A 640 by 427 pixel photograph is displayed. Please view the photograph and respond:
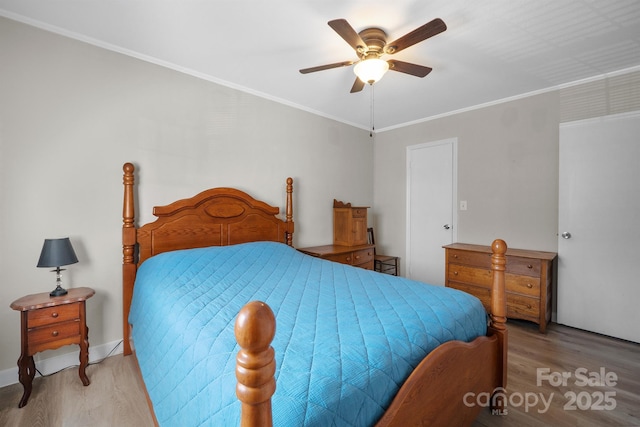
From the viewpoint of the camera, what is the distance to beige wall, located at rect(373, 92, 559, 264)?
117 inches

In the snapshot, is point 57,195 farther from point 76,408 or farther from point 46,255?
point 76,408

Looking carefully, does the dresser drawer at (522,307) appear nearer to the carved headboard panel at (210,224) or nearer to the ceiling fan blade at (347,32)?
the carved headboard panel at (210,224)

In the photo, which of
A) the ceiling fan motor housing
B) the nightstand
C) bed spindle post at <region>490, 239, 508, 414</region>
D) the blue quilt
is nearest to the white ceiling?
the ceiling fan motor housing

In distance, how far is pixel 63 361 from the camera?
205cm

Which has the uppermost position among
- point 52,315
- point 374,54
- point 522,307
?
point 374,54

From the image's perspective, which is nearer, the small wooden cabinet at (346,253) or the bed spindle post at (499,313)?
the bed spindle post at (499,313)

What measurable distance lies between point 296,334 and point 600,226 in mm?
3044

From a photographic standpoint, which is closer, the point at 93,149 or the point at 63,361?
the point at 63,361

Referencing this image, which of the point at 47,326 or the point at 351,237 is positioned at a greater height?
the point at 351,237

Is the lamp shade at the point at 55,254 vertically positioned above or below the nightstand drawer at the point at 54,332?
above

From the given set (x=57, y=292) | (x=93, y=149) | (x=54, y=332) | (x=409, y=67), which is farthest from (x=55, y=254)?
(x=409, y=67)

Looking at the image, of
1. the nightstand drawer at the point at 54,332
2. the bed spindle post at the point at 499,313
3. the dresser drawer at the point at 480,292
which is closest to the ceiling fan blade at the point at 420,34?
the bed spindle post at the point at 499,313

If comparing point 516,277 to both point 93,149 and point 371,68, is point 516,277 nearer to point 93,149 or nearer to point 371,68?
point 371,68

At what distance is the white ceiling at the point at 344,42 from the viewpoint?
178 cm
